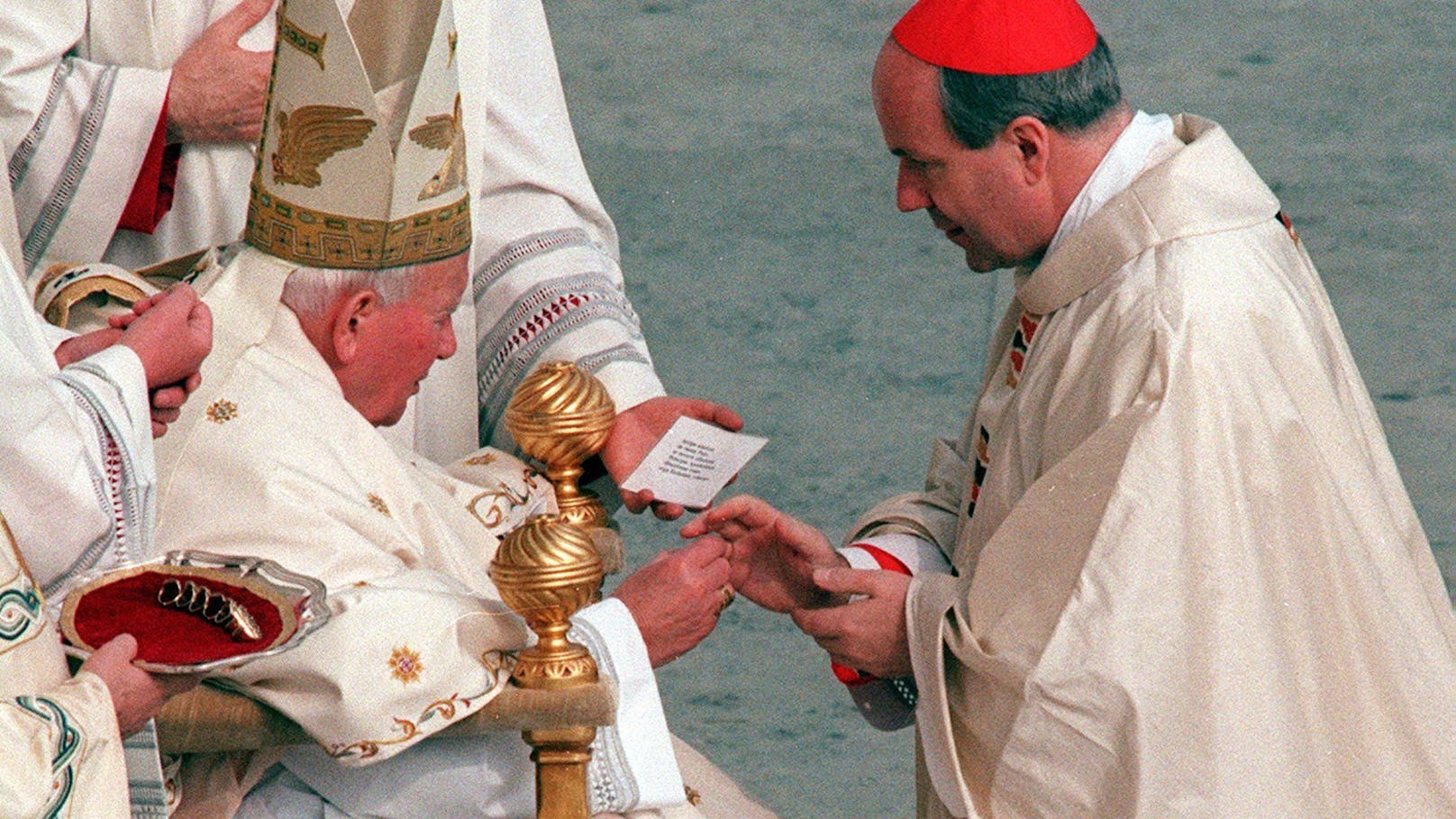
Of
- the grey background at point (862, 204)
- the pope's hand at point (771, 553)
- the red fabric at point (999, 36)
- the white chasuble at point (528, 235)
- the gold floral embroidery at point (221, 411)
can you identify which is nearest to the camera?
the gold floral embroidery at point (221, 411)

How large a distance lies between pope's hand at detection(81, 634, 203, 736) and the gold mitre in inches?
30.0

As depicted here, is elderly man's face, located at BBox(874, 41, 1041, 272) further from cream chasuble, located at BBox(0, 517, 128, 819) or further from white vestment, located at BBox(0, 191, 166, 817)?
cream chasuble, located at BBox(0, 517, 128, 819)

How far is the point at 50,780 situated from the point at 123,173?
1.54 metres

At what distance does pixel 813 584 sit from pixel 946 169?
26.0 inches

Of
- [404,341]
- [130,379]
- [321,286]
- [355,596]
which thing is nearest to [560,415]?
[404,341]

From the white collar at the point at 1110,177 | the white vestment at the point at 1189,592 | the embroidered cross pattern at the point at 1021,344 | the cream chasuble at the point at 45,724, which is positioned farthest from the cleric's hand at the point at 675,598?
the cream chasuble at the point at 45,724

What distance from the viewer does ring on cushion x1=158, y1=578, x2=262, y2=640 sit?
264 cm

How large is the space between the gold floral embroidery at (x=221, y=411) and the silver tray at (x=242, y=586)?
31 cm

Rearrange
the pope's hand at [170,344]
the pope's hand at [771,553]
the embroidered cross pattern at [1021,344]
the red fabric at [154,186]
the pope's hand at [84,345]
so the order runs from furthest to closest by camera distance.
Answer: the red fabric at [154,186], the pope's hand at [771,553], the embroidered cross pattern at [1021,344], the pope's hand at [84,345], the pope's hand at [170,344]

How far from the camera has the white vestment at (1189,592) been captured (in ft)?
10.2

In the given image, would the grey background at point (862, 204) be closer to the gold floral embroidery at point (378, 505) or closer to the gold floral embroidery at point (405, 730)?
the gold floral embroidery at point (378, 505)

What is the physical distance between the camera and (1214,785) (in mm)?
3094

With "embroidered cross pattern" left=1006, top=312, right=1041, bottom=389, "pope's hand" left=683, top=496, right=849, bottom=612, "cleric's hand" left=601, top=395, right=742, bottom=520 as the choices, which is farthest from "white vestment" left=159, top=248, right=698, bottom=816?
"embroidered cross pattern" left=1006, top=312, right=1041, bottom=389

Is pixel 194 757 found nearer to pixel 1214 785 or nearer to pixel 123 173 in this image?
pixel 123 173
